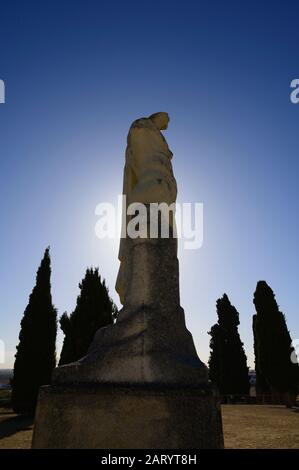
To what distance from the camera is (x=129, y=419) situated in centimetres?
255

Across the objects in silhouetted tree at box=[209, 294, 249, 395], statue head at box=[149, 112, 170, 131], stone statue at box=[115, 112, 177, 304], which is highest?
statue head at box=[149, 112, 170, 131]

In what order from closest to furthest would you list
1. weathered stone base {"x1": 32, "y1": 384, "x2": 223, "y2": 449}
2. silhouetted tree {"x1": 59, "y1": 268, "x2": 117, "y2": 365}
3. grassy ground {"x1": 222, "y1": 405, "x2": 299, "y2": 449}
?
1. weathered stone base {"x1": 32, "y1": 384, "x2": 223, "y2": 449}
2. grassy ground {"x1": 222, "y1": 405, "x2": 299, "y2": 449}
3. silhouetted tree {"x1": 59, "y1": 268, "x2": 117, "y2": 365}

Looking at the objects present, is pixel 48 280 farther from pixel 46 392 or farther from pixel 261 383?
pixel 261 383

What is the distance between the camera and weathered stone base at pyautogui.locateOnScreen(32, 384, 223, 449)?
8.24ft

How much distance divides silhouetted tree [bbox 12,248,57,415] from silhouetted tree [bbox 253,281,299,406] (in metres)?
14.0

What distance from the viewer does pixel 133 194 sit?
3.89 meters

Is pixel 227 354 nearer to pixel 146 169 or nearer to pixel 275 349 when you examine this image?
pixel 275 349

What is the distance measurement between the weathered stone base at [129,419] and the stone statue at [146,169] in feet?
4.43

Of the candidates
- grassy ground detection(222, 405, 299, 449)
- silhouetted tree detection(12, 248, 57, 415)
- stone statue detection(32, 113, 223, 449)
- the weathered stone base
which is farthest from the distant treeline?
the weathered stone base

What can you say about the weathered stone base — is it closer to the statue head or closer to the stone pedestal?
the stone pedestal

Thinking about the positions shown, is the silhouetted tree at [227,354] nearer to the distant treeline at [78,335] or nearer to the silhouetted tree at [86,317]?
the distant treeline at [78,335]

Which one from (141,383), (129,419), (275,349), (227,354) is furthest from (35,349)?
(227,354)

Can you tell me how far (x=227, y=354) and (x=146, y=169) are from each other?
27.7 m
